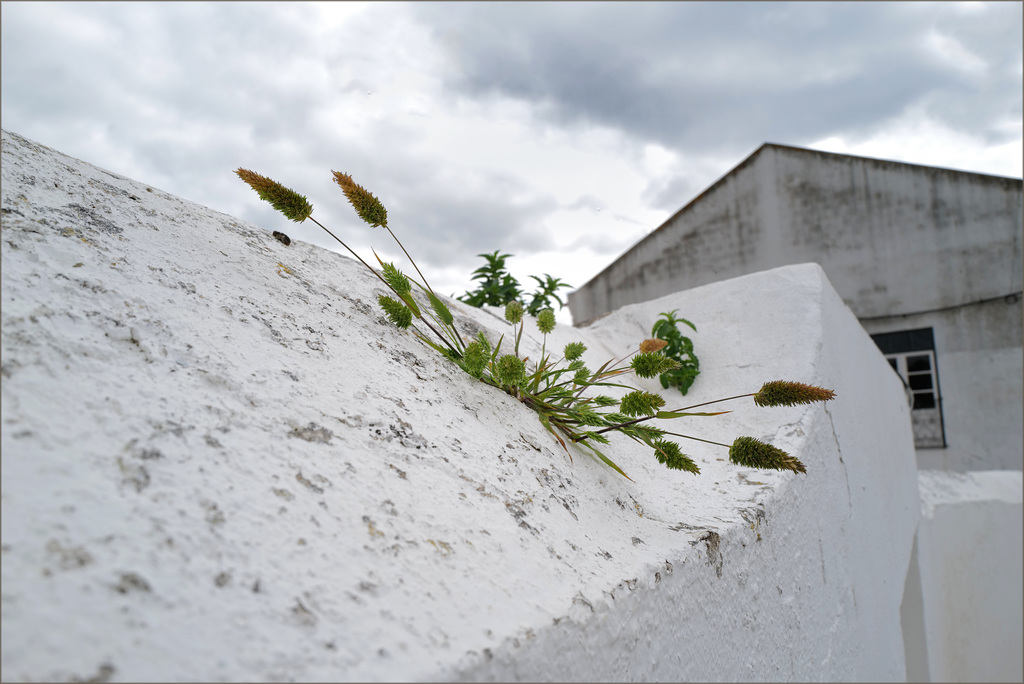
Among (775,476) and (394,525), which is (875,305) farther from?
(394,525)

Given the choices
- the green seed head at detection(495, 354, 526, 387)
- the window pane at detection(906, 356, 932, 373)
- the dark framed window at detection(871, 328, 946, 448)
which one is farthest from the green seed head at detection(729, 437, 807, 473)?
the window pane at detection(906, 356, 932, 373)

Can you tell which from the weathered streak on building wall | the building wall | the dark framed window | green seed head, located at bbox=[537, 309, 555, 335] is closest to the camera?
green seed head, located at bbox=[537, 309, 555, 335]

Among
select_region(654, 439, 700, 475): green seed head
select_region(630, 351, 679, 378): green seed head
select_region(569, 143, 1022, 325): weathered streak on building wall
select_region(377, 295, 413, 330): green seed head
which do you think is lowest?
select_region(654, 439, 700, 475): green seed head

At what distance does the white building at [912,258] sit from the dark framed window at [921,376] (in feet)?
0.05

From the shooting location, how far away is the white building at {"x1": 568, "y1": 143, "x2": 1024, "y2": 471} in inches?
311

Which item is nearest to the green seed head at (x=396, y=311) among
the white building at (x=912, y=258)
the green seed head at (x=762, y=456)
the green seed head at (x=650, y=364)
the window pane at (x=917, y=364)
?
the green seed head at (x=650, y=364)

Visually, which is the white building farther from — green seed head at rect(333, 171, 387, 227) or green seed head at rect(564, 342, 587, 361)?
green seed head at rect(333, 171, 387, 227)

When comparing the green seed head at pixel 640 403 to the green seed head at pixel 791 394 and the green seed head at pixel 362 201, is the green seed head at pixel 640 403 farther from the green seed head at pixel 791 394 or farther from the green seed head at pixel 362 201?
the green seed head at pixel 362 201

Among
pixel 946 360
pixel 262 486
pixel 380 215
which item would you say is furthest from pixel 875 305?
pixel 262 486

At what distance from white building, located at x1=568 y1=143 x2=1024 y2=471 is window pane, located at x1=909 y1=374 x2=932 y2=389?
2cm

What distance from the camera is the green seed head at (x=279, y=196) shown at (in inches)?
49.6

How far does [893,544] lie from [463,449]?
337 centimetres

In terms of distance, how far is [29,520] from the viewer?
1.92 feet

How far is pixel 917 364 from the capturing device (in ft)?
28.7
